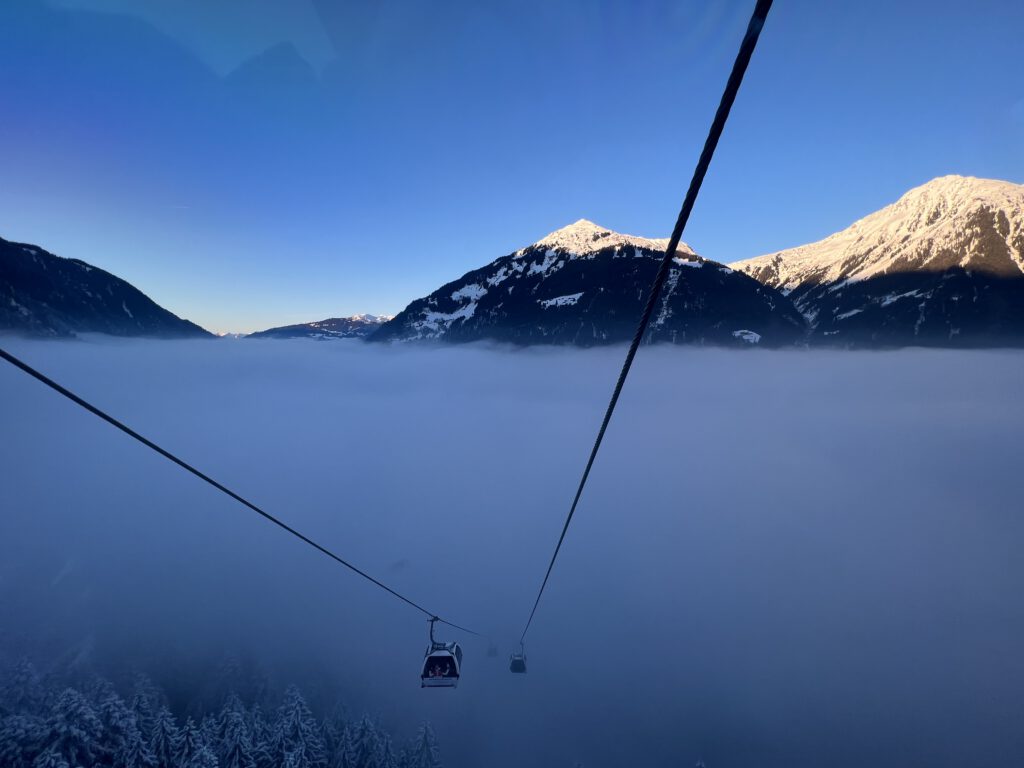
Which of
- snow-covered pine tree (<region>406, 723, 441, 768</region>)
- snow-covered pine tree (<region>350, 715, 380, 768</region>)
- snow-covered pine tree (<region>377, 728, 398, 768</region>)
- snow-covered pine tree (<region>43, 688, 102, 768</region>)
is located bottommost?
snow-covered pine tree (<region>406, 723, 441, 768</region>)

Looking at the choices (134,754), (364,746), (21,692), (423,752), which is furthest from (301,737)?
(21,692)

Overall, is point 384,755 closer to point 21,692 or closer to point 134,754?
point 134,754

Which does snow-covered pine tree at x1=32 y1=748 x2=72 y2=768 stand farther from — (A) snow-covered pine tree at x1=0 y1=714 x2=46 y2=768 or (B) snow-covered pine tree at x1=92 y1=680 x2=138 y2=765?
(B) snow-covered pine tree at x1=92 y1=680 x2=138 y2=765

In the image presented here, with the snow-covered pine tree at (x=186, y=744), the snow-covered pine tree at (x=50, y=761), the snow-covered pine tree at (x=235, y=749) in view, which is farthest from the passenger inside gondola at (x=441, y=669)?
the snow-covered pine tree at (x=50, y=761)

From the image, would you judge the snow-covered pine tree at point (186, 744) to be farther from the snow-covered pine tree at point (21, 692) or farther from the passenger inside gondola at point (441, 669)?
the snow-covered pine tree at point (21, 692)

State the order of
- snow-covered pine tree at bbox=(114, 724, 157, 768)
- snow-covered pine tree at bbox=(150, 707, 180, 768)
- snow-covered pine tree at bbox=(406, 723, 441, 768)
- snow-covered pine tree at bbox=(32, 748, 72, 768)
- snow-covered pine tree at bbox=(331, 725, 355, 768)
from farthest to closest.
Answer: snow-covered pine tree at bbox=(406, 723, 441, 768) < snow-covered pine tree at bbox=(331, 725, 355, 768) < snow-covered pine tree at bbox=(150, 707, 180, 768) < snow-covered pine tree at bbox=(114, 724, 157, 768) < snow-covered pine tree at bbox=(32, 748, 72, 768)

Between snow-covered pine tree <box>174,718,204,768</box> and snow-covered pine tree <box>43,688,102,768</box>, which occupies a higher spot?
snow-covered pine tree <box>43,688,102,768</box>

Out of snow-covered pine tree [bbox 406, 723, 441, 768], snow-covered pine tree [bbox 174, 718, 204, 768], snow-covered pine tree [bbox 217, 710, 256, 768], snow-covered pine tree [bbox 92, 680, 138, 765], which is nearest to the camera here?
snow-covered pine tree [bbox 92, 680, 138, 765]

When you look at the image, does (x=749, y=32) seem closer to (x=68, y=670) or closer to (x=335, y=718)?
(x=335, y=718)

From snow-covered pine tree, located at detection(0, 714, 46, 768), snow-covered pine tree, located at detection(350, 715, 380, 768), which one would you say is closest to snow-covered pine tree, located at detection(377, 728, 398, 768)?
snow-covered pine tree, located at detection(350, 715, 380, 768)

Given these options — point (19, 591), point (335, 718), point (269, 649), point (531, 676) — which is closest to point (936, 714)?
point (531, 676)
